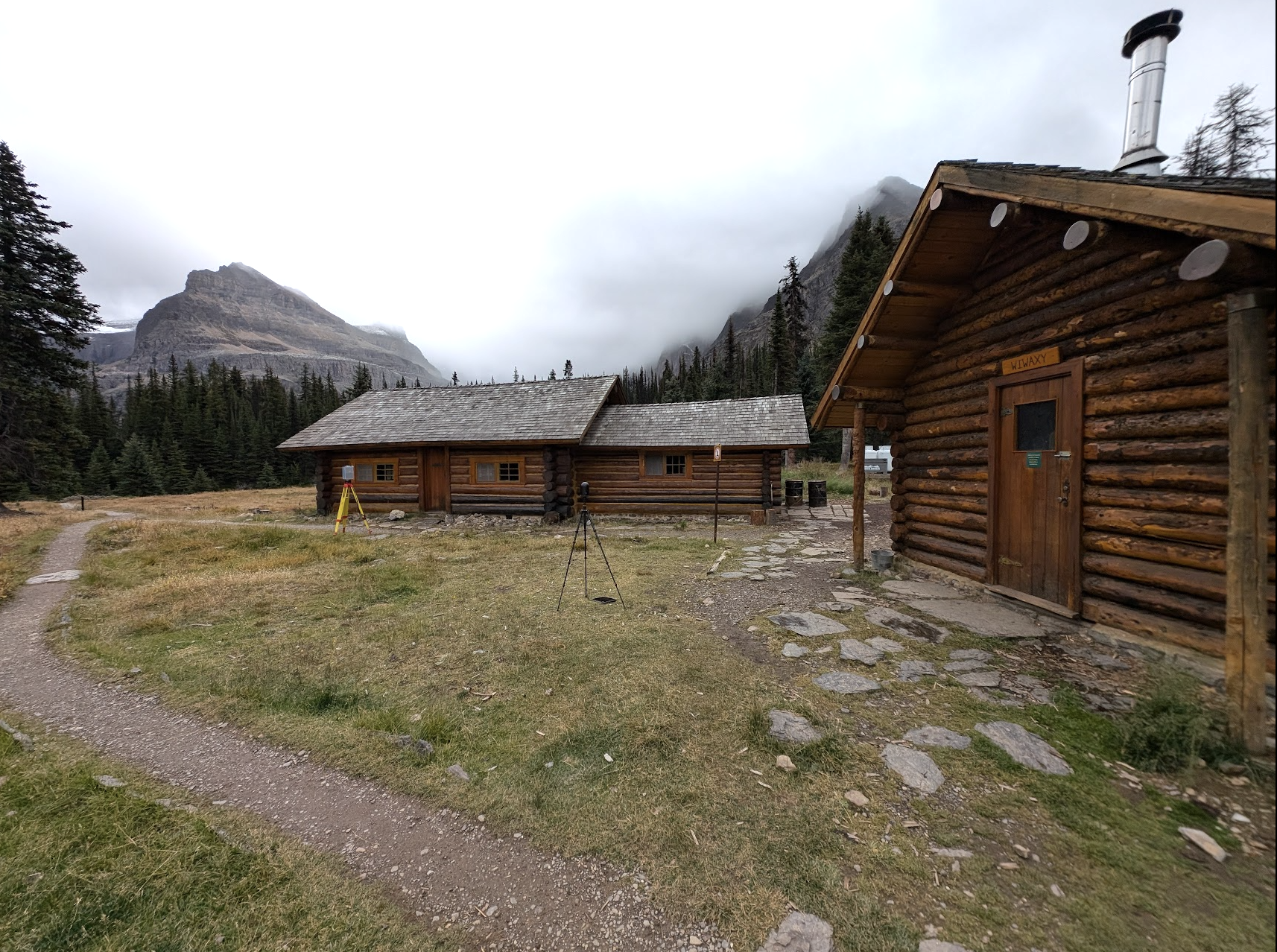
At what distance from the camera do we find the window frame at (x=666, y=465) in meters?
17.2

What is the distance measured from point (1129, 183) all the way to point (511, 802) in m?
5.72

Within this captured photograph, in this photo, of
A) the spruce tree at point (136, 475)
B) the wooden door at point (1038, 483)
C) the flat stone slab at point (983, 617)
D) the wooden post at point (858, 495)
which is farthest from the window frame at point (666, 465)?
the spruce tree at point (136, 475)

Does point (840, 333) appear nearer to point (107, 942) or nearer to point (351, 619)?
point (351, 619)

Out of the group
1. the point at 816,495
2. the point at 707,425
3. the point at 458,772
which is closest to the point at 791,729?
the point at 458,772

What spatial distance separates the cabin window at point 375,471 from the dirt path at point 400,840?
47.7 feet

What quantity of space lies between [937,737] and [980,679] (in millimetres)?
1142

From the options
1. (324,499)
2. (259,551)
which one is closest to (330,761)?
(259,551)

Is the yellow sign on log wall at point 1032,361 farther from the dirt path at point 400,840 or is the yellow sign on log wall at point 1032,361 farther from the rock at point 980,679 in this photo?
the dirt path at point 400,840

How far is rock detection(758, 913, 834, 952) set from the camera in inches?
81.4

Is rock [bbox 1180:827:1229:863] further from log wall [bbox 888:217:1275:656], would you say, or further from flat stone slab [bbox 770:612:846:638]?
flat stone slab [bbox 770:612:846:638]

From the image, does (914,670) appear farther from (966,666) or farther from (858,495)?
(858,495)

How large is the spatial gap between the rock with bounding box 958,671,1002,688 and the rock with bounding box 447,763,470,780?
423 centimetres

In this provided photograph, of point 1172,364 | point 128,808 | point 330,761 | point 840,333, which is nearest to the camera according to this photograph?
point 128,808

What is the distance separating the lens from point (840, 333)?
30.5 metres
